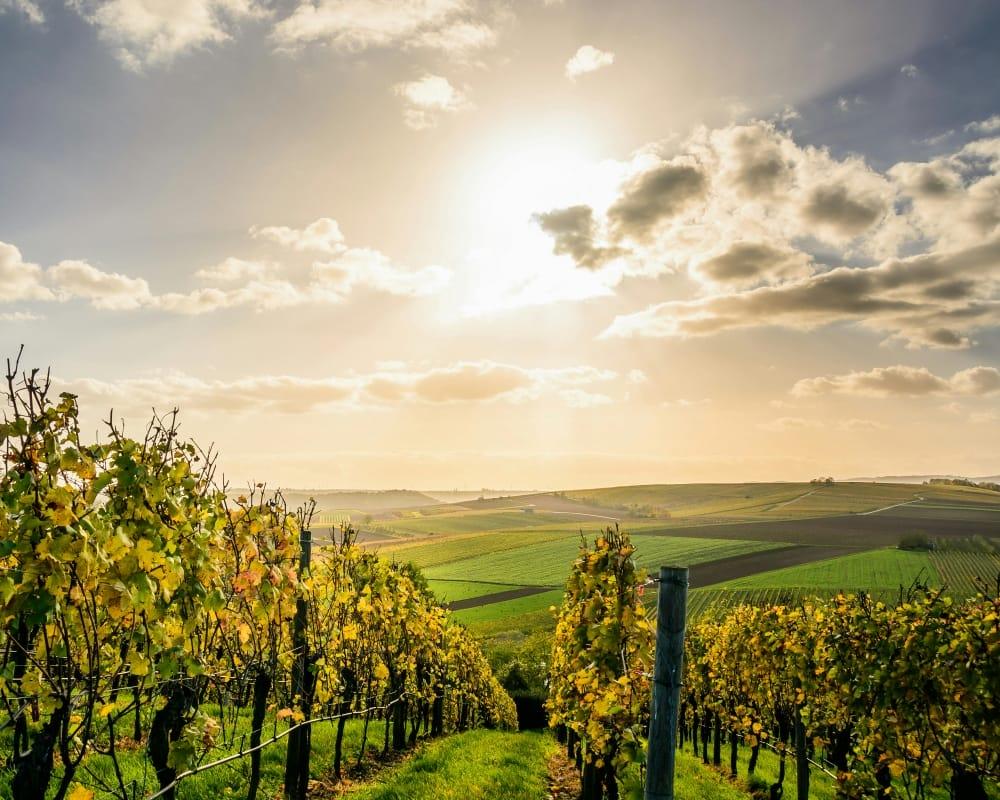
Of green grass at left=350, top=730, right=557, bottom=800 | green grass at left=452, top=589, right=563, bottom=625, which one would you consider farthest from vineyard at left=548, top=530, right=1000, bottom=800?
green grass at left=452, top=589, right=563, bottom=625

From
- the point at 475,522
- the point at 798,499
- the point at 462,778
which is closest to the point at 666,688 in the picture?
the point at 462,778

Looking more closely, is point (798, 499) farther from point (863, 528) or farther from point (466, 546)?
point (466, 546)

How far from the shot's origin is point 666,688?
14.6 ft

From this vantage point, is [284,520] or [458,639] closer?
[284,520]

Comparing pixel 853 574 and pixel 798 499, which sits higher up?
pixel 798 499

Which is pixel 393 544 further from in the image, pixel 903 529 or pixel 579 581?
pixel 579 581

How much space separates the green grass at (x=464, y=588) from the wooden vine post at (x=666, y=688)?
78112mm

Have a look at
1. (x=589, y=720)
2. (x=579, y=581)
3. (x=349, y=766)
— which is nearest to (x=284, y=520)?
(x=579, y=581)

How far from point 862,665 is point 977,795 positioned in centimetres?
292

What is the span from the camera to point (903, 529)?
10075cm

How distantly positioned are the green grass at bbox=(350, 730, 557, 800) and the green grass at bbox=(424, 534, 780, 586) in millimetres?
71817

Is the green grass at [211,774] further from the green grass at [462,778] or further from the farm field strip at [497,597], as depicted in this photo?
the farm field strip at [497,597]

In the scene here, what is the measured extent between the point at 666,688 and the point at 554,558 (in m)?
104

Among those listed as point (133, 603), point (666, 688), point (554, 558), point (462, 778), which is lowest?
point (554, 558)
